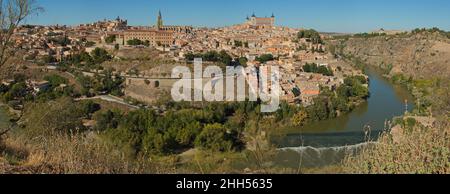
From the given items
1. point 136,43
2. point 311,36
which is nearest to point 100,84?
point 136,43

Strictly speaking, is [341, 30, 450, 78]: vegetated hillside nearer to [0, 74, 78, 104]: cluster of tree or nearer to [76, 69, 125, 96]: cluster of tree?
[76, 69, 125, 96]: cluster of tree

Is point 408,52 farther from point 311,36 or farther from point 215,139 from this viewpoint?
point 215,139

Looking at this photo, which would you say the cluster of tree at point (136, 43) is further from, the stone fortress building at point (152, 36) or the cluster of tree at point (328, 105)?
the cluster of tree at point (328, 105)

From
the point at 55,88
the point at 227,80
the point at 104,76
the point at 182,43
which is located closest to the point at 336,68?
the point at 227,80

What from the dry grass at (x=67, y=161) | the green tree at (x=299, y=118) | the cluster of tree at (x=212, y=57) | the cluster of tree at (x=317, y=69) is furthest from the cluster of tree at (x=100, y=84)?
the dry grass at (x=67, y=161)

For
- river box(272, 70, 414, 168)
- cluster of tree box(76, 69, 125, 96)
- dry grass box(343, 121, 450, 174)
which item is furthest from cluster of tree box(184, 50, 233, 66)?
dry grass box(343, 121, 450, 174)
